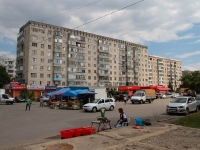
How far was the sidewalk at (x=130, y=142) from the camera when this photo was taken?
6977 millimetres

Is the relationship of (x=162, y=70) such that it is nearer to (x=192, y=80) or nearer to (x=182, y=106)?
(x=192, y=80)

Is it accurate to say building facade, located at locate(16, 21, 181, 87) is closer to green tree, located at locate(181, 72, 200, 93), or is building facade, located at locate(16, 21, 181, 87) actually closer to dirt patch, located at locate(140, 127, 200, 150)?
green tree, located at locate(181, 72, 200, 93)

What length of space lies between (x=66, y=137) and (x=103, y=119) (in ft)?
9.17

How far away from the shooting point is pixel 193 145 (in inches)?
286

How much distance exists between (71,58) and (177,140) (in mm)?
62026

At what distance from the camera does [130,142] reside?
7598 millimetres

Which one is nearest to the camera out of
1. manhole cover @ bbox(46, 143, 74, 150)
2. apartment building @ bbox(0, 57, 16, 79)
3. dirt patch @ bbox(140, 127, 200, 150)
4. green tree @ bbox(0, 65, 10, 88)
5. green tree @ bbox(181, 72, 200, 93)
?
manhole cover @ bbox(46, 143, 74, 150)

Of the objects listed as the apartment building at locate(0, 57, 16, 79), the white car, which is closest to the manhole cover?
the white car

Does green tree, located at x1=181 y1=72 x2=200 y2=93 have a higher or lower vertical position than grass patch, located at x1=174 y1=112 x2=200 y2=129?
higher

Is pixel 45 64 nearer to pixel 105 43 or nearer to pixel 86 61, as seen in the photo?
pixel 86 61

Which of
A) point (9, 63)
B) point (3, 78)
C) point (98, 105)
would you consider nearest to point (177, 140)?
point (98, 105)

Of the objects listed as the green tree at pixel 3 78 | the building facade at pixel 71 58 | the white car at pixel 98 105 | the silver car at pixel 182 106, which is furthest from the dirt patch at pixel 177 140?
the green tree at pixel 3 78

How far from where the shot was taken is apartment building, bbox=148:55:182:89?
116 m

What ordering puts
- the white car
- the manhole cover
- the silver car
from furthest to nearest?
the white car, the silver car, the manhole cover
